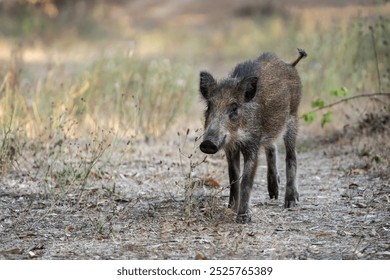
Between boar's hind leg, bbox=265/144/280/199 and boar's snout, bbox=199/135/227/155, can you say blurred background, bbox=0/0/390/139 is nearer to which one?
boar's hind leg, bbox=265/144/280/199

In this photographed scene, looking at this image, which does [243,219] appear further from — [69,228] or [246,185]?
[69,228]

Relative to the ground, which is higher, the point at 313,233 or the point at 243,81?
the point at 243,81

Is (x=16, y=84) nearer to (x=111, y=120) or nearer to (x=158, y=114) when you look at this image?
(x=111, y=120)

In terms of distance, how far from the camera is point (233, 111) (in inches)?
250

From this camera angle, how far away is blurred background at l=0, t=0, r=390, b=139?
30.5ft

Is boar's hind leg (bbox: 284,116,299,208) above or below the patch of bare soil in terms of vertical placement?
above

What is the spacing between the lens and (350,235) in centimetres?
579

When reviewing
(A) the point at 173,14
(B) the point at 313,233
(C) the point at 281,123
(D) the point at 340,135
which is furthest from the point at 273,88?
(A) the point at 173,14

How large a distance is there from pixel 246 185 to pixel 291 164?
1.03 metres

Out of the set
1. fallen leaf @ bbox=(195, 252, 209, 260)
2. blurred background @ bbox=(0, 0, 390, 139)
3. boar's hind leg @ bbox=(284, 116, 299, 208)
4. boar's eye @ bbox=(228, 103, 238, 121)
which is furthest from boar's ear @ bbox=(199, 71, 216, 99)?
fallen leaf @ bbox=(195, 252, 209, 260)

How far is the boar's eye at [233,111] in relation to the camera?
632 centimetres
